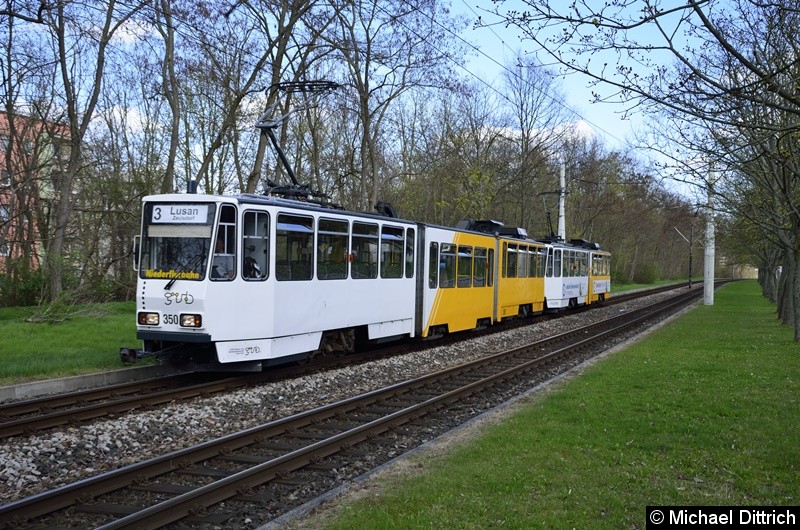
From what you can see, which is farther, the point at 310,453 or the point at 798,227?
the point at 798,227

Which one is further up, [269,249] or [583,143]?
[583,143]

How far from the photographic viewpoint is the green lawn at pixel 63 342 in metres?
10.9

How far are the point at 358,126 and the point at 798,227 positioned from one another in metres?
20.2

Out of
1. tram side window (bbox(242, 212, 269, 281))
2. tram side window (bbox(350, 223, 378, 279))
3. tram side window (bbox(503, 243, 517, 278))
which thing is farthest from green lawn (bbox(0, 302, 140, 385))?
tram side window (bbox(503, 243, 517, 278))

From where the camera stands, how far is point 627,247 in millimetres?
69188

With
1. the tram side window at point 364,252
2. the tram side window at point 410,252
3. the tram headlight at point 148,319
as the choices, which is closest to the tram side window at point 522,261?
the tram side window at point 410,252

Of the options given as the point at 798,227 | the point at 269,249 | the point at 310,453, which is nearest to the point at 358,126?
the point at 798,227

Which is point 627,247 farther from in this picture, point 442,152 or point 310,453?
point 310,453

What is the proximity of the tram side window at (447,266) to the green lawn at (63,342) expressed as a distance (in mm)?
7171

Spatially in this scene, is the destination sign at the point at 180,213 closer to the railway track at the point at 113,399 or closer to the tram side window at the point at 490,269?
the railway track at the point at 113,399

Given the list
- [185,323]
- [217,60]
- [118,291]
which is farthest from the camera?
[118,291]

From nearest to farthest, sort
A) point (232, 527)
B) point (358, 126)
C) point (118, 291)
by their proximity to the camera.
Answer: point (232, 527)
point (118, 291)
point (358, 126)

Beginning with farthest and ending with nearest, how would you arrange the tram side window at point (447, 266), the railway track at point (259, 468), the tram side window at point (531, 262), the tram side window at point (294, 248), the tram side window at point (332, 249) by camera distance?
1. the tram side window at point (531, 262)
2. the tram side window at point (447, 266)
3. the tram side window at point (332, 249)
4. the tram side window at point (294, 248)
5. the railway track at point (259, 468)

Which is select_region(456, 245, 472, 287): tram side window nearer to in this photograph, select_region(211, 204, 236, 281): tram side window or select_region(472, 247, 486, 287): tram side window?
select_region(472, 247, 486, 287): tram side window
